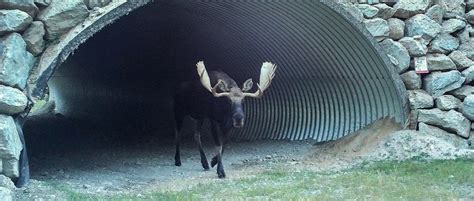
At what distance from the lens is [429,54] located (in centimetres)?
1016

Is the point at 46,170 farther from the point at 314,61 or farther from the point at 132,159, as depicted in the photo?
the point at 314,61

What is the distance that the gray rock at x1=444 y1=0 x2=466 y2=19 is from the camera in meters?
10.3

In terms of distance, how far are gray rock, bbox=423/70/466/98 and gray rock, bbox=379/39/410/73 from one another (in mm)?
452

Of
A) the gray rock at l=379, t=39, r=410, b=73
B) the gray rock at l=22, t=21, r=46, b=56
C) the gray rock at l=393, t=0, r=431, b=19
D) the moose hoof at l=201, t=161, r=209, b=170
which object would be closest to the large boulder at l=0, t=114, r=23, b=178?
the gray rock at l=22, t=21, r=46, b=56

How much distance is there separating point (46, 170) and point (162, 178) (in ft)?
5.29

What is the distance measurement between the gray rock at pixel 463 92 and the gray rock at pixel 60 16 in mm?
5517

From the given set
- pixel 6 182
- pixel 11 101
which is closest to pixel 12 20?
pixel 11 101

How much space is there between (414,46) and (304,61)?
194 cm

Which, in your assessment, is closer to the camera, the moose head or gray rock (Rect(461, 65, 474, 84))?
the moose head

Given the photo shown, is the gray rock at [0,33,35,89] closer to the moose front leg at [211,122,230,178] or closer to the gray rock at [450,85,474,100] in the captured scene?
the moose front leg at [211,122,230,178]

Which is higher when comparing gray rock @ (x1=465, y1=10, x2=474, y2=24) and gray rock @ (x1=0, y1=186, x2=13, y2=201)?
gray rock @ (x1=465, y1=10, x2=474, y2=24)

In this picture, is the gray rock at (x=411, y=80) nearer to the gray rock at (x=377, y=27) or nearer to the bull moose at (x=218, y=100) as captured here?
the gray rock at (x=377, y=27)

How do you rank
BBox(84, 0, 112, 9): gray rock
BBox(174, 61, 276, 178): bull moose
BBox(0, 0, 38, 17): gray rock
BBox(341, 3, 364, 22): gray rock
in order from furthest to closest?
BBox(341, 3, 364, 22): gray rock
BBox(174, 61, 276, 178): bull moose
BBox(84, 0, 112, 9): gray rock
BBox(0, 0, 38, 17): gray rock

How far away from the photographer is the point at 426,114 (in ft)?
32.5
